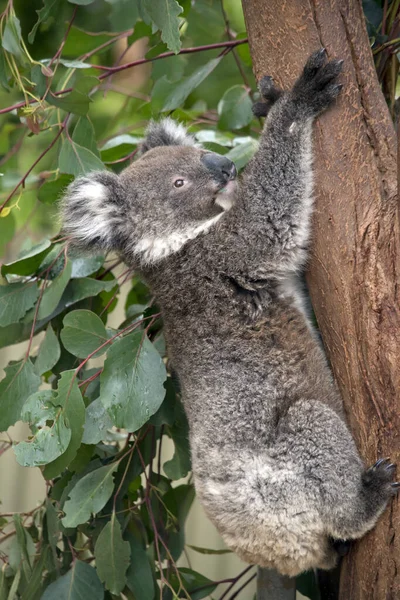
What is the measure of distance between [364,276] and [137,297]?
4.94 ft

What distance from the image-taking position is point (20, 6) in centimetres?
261

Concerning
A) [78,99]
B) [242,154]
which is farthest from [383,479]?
[78,99]

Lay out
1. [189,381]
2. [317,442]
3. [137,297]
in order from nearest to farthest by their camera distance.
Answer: [317,442] < [189,381] < [137,297]

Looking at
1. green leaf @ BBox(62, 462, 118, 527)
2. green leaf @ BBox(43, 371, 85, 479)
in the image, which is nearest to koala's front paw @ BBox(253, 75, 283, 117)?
green leaf @ BBox(43, 371, 85, 479)

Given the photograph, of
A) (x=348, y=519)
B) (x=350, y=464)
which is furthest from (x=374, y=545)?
(x=350, y=464)

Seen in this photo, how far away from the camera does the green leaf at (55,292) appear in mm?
2383

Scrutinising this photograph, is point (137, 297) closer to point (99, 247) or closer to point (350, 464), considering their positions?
point (99, 247)

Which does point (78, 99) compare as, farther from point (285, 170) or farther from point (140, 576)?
point (140, 576)

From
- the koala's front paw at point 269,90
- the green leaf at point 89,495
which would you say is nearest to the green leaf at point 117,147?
the koala's front paw at point 269,90

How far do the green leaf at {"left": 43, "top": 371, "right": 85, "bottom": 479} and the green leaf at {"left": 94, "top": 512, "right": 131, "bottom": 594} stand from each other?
0.33m

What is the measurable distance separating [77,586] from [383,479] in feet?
3.69

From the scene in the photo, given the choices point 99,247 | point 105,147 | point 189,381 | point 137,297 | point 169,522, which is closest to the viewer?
point 189,381

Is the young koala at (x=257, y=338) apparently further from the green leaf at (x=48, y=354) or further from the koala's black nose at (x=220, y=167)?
the green leaf at (x=48, y=354)

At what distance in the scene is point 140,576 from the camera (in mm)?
2461
